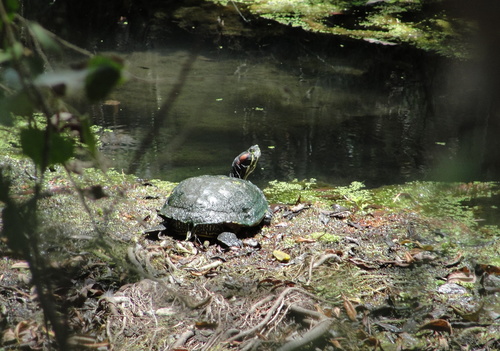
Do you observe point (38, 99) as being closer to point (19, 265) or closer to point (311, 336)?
point (311, 336)

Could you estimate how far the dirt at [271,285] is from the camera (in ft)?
6.33

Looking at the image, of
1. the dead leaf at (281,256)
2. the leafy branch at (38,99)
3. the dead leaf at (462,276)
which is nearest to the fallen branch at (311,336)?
the dead leaf at (281,256)

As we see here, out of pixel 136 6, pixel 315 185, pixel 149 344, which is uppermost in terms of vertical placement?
pixel 136 6

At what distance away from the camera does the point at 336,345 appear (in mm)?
1890

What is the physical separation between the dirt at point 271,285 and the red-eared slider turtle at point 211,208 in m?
0.11

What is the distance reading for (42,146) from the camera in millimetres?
580

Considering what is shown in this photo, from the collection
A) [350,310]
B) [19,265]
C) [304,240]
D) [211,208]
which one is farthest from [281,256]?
[19,265]

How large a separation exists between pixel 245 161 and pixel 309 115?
2.23 meters

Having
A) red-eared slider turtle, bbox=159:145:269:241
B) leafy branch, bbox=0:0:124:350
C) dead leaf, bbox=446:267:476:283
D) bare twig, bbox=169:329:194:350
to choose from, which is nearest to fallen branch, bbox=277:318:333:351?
bare twig, bbox=169:329:194:350

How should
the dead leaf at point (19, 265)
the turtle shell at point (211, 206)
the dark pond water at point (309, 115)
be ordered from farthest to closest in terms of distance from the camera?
the dark pond water at point (309, 115) < the turtle shell at point (211, 206) < the dead leaf at point (19, 265)

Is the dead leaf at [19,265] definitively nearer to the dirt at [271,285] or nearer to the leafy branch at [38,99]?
the dirt at [271,285]

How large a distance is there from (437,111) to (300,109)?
1.67m

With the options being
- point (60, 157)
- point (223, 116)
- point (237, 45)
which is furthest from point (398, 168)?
point (237, 45)

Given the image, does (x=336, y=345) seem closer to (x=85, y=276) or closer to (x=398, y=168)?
(x=85, y=276)
